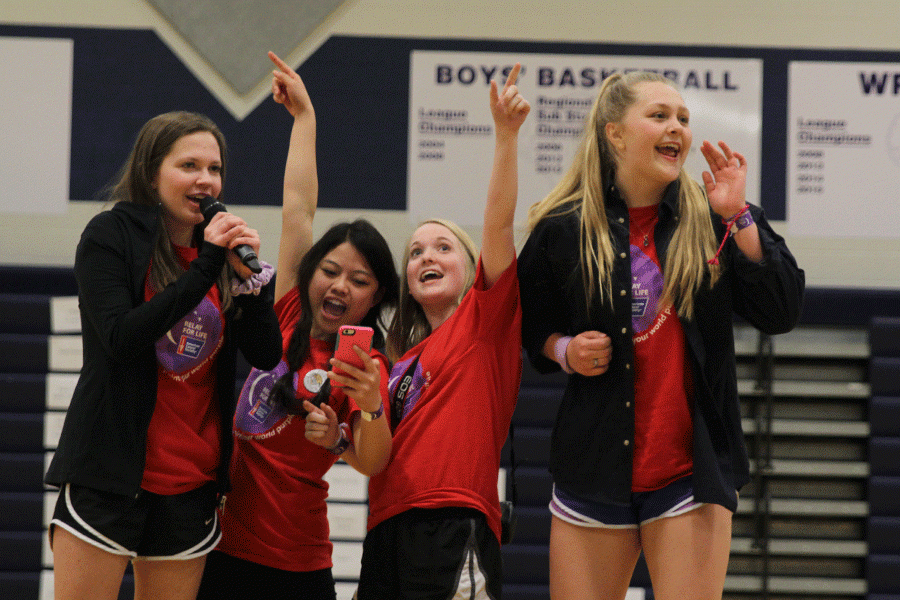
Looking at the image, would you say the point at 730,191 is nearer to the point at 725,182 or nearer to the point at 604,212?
the point at 725,182

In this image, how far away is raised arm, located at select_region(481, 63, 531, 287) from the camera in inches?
84.0

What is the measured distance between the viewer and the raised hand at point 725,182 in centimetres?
210

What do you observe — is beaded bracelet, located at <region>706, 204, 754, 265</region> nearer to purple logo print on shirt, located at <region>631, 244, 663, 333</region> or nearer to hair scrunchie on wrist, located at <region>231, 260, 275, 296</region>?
purple logo print on shirt, located at <region>631, 244, 663, 333</region>

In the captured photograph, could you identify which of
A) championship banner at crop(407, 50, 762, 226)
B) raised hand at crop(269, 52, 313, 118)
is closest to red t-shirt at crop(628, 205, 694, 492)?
raised hand at crop(269, 52, 313, 118)

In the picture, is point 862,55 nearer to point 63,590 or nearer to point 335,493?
point 335,493

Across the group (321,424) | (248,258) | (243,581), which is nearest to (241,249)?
(248,258)

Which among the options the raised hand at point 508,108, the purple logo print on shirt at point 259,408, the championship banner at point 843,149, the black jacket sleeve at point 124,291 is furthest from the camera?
the championship banner at point 843,149

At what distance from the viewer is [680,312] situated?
2.11 metres

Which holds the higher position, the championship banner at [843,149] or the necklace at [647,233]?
the championship banner at [843,149]

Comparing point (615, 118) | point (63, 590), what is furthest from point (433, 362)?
point (63, 590)

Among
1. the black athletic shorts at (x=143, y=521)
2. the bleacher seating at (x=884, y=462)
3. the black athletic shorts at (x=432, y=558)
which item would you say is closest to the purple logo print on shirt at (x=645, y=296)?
the black athletic shorts at (x=432, y=558)

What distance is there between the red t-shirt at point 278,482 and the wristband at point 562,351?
48 cm

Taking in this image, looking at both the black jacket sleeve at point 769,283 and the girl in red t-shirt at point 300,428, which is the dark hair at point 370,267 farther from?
the black jacket sleeve at point 769,283

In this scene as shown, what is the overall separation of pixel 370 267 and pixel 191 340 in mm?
666
